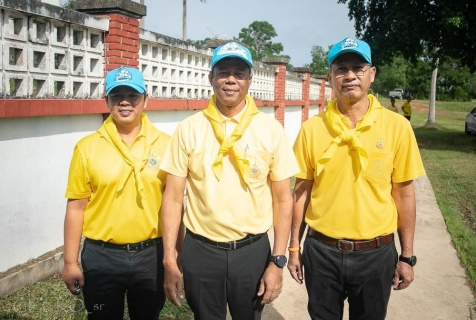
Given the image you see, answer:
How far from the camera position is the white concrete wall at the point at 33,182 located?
3760mm

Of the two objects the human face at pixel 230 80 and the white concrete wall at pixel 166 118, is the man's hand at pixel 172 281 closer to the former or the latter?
the human face at pixel 230 80

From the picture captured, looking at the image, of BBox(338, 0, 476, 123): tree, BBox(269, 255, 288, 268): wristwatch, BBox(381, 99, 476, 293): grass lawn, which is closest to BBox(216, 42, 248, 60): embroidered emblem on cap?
BBox(269, 255, 288, 268): wristwatch

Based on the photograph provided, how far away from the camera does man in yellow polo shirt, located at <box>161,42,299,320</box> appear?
7.64 ft

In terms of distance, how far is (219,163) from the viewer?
91.2 inches

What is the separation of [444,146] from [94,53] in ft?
47.1

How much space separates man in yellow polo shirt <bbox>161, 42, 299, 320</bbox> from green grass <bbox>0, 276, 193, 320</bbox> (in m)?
1.31

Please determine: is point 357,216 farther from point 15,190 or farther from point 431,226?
point 431,226

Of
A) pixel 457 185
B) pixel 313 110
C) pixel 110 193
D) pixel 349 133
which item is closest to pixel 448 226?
pixel 457 185

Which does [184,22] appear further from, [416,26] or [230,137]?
[230,137]

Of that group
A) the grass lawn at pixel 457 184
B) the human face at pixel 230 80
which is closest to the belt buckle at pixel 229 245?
the human face at pixel 230 80

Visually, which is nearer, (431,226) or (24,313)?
(24,313)

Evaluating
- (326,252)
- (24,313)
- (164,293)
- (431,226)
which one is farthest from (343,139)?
(431,226)

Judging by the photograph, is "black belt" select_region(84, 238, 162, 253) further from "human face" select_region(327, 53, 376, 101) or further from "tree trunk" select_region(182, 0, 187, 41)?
"tree trunk" select_region(182, 0, 187, 41)

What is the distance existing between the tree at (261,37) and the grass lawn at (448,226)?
74582 mm
